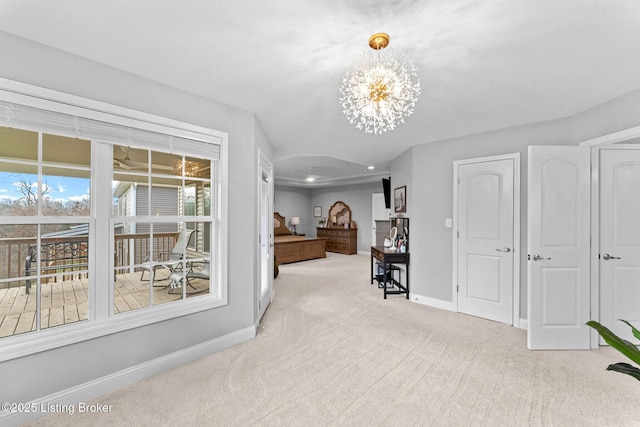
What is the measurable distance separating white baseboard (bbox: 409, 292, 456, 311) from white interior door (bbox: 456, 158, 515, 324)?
0.16m

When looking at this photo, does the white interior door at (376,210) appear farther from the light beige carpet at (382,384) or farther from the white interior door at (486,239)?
the light beige carpet at (382,384)

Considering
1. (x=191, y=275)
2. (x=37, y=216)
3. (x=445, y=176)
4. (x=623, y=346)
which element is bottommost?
(x=191, y=275)

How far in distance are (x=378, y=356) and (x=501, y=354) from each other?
1.15 meters

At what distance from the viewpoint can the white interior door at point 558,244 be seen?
2.68 m

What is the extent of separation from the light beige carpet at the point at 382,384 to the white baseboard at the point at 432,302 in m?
0.56

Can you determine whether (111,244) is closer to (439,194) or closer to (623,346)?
(623,346)

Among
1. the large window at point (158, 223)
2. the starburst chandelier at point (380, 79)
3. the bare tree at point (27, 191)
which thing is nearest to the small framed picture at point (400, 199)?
the starburst chandelier at point (380, 79)

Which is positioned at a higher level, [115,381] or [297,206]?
[297,206]

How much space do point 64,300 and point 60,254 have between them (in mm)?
539

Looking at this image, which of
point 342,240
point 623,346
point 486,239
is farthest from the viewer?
point 342,240

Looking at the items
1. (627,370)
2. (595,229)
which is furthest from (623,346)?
(595,229)

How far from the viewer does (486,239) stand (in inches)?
135

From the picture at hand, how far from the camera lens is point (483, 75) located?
2.11m

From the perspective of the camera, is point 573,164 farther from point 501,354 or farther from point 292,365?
point 292,365
